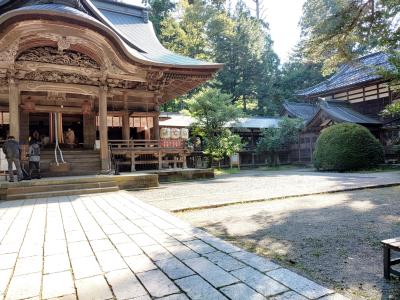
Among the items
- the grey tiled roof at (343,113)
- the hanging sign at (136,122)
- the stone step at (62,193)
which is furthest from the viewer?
the grey tiled roof at (343,113)

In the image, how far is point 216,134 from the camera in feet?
66.8

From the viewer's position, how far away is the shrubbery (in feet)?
54.5

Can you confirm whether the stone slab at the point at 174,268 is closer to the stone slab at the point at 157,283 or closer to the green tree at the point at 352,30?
the stone slab at the point at 157,283

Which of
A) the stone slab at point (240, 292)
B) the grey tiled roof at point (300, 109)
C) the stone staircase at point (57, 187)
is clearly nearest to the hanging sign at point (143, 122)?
the stone staircase at point (57, 187)

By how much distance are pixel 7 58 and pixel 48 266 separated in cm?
959

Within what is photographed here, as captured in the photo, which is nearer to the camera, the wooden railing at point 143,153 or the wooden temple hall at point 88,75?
the wooden temple hall at point 88,75

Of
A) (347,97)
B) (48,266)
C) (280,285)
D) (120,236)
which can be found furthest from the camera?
(347,97)

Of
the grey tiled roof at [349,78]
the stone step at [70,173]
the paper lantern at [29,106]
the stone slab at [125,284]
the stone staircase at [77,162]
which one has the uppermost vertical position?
the grey tiled roof at [349,78]

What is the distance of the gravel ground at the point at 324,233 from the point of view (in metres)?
2.75

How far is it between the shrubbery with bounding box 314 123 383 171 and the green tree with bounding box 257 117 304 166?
7641 millimetres

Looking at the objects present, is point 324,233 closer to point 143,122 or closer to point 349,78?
point 143,122

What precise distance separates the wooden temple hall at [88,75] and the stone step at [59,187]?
1.95 metres

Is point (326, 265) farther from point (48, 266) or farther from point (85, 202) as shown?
point (85, 202)

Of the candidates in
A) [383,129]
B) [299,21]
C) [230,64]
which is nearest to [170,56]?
[383,129]
